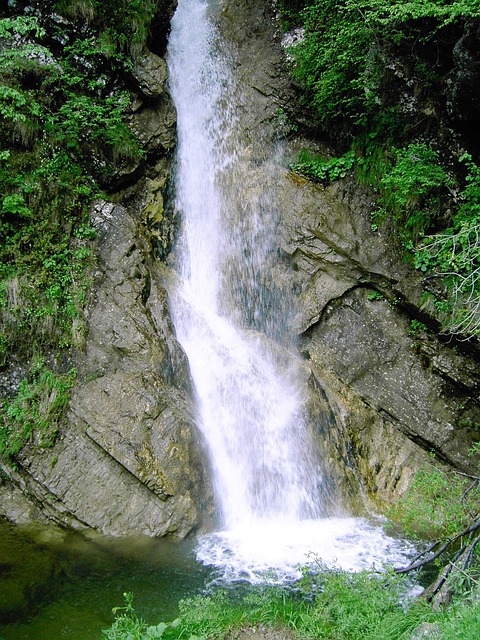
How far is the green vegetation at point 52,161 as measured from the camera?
21.2 ft

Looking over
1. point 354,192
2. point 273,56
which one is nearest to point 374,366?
point 354,192

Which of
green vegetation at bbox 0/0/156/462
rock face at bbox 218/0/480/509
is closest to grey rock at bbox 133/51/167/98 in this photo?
green vegetation at bbox 0/0/156/462

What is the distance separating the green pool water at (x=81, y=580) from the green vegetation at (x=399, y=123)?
197 inches

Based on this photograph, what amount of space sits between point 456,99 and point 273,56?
4426 millimetres

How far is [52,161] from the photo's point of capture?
23.7 feet

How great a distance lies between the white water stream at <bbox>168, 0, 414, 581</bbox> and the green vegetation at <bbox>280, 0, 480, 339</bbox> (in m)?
1.57

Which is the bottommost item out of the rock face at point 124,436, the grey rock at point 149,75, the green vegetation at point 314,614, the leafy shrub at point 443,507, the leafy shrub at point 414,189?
the green vegetation at point 314,614

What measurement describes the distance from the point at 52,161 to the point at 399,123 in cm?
579

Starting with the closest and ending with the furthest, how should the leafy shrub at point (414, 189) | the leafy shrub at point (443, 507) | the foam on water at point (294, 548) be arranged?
the leafy shrub at point (443, 507) < the foam on water at point (294, 548) < the leafy shrub at point (414, 189)

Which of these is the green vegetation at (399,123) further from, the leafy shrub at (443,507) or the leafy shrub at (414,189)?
the leafy shrub at (443,507)

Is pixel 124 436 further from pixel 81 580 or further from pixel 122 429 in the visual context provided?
pixel 81 580

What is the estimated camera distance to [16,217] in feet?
22.5

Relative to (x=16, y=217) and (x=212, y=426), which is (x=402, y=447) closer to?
(x=212, y=426)

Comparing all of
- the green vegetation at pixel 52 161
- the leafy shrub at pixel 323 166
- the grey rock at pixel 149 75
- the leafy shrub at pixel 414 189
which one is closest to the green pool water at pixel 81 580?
the green vegetation at pixel 52 161
